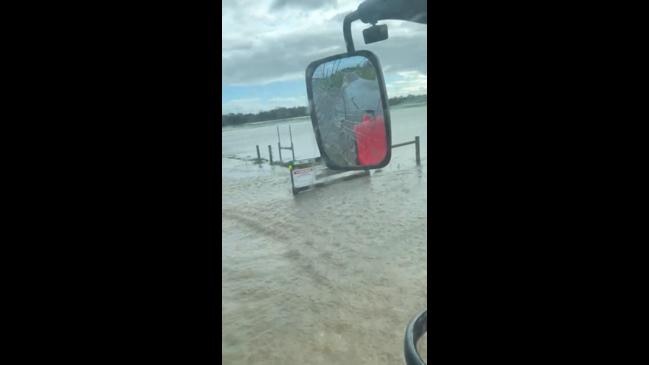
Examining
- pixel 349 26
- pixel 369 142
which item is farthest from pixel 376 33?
pixel 369 142

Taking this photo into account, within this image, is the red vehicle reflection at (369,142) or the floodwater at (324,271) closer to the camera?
the red vehicle reflection at (369,142)

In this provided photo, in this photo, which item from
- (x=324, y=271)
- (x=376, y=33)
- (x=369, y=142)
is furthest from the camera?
(x=324, y=271)

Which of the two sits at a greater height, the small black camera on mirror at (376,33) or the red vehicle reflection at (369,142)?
the small black camera on mirror at (376,33)

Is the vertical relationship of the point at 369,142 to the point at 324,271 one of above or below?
above

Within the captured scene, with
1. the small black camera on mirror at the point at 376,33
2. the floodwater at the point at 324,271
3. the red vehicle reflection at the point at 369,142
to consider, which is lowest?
the floodwater at the point at 324,271

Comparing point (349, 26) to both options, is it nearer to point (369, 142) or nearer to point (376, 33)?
point (376, 33)

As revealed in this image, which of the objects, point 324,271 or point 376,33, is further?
point 324,271

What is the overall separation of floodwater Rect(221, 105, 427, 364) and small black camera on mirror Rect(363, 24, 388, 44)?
1.21 ft

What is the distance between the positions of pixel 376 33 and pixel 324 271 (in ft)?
11.0

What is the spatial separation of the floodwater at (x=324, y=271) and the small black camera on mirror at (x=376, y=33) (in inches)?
14.5

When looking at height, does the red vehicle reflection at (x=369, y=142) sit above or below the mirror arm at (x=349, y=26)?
below

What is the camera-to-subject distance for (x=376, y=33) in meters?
0.89

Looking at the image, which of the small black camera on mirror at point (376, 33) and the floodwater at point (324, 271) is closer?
the small black camera on mirror at point (376, 33)

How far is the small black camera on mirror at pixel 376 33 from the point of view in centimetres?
88
